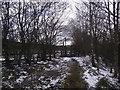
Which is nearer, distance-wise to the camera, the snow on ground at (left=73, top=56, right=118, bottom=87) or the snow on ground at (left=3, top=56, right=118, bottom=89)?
the snow on ground at (left=3, top=56, right=118, bottom=89)

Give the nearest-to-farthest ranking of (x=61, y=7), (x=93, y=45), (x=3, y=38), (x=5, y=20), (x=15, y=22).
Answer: (x=3, y=38) → (x=5, y=20) → (x=15, y=22) → (x=93, y=45) → (x=61, y=7)

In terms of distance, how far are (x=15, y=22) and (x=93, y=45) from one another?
30.1ft

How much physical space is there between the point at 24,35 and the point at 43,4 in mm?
5172

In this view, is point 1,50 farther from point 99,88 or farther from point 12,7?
point 99,88

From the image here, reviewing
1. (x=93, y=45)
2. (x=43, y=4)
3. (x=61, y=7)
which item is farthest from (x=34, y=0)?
(x=93, y=45)

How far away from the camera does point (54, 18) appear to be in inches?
1119

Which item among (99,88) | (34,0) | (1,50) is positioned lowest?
(99,88)

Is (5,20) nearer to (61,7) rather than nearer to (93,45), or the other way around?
(93,45)

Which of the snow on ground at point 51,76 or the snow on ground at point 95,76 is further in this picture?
the snow on ground at point 95,76

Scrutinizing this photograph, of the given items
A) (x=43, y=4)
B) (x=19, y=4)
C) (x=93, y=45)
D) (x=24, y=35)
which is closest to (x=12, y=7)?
(x=19, y=4)

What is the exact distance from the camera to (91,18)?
1772cm

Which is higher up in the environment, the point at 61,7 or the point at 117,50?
the point at 61,7

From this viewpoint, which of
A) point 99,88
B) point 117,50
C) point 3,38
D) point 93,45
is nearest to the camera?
Result: point 99,88

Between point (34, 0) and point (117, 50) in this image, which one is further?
point (34, 0)
